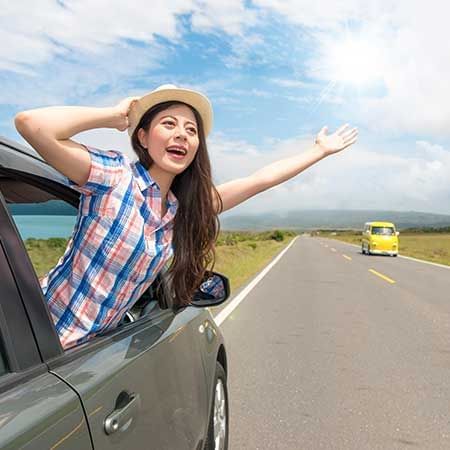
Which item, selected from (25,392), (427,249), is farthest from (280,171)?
(427,249)

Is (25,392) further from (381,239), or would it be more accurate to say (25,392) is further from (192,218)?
(381,239)

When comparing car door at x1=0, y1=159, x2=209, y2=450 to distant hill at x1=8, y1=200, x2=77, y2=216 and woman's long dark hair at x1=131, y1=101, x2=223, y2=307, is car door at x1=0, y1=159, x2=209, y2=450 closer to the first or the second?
distant hill at x1=8, y1=200, x2=77, y2=216

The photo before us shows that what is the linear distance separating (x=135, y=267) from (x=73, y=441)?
0.87 metres

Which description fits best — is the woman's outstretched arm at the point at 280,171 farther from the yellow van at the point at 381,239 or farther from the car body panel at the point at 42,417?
the yellow van at the point at 381,239

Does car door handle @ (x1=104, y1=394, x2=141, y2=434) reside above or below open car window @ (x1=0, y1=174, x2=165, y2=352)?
below

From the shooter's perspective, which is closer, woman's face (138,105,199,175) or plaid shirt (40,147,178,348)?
plaid shirt (40,147,178,348)

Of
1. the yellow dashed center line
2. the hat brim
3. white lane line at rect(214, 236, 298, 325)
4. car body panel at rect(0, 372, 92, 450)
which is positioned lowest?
the yellow dashed center line

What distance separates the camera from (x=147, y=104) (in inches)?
97.4

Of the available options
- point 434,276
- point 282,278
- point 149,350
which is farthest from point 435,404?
point 434,276

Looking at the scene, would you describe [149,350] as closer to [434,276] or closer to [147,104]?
[147,104]

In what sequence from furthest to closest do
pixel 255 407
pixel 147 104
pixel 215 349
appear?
pixel 255 407 → pixel 215 349 → pixel 147 104

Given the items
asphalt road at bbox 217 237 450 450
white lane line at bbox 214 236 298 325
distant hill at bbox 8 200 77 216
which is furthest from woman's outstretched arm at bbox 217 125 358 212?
white lane line at bbox 214 236 298 325

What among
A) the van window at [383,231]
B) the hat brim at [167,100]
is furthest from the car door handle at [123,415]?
the van window at [383,231]

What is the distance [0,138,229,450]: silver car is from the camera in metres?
1.47
